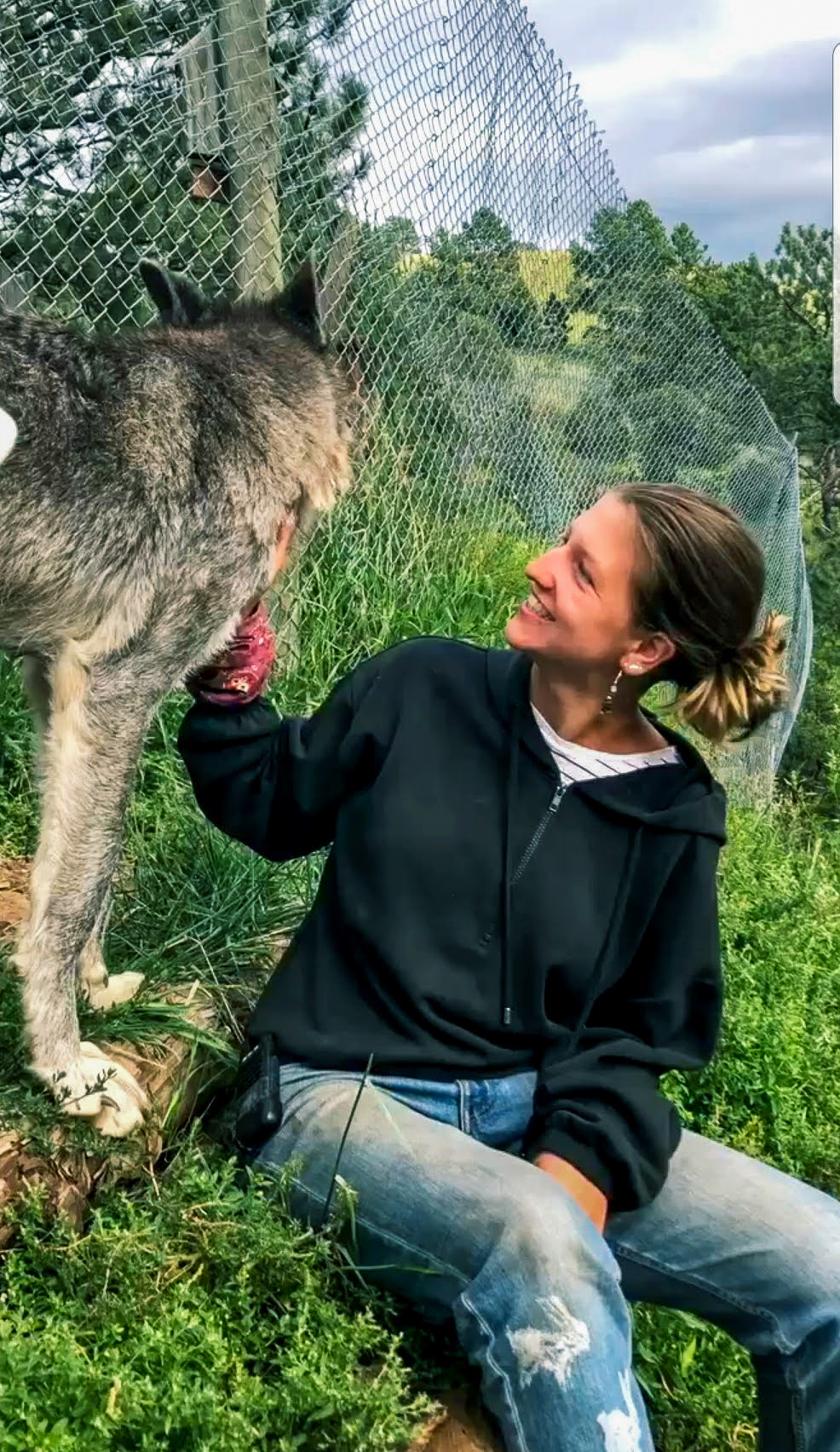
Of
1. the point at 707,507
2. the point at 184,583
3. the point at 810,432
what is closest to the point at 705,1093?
the point at 707,507

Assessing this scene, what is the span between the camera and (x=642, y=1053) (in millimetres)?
2570

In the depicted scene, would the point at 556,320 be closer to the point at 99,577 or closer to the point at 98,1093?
the point at 99,577

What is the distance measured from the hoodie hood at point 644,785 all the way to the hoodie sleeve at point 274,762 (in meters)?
0.30

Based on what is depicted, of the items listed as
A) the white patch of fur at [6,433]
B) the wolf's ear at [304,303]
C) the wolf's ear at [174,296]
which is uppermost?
the wolf's ear at [304,303]

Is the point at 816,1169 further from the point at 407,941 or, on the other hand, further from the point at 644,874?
the point at 407,941

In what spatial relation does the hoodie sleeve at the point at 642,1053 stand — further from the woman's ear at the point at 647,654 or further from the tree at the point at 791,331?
the tree at the point at 791,331

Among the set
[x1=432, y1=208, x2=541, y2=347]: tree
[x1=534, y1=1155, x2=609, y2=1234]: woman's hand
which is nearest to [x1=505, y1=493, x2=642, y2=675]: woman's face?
[x1=534, y1=1155, x2=609, y2=1234]: woman's hand

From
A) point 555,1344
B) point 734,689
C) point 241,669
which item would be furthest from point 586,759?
point 555,1344

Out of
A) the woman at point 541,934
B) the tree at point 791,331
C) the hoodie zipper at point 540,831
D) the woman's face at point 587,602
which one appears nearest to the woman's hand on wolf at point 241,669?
the woman at point 541,934

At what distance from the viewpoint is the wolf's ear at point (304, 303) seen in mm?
3465

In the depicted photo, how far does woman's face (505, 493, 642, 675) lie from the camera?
268cm

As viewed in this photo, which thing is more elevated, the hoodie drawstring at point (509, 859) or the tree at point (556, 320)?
the tree at point (556, 320)

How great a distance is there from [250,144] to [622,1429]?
13.0 ft

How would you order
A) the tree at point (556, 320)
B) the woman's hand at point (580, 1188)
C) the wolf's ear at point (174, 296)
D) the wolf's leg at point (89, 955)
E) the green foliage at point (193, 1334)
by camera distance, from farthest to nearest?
the tree at point (556, 320) → the wolf's ear at point (174, 296) → the wolf's leg at point (89, 955) → the woman's hand at point (580, 1188) → the green foliage at point (193, 1334)
